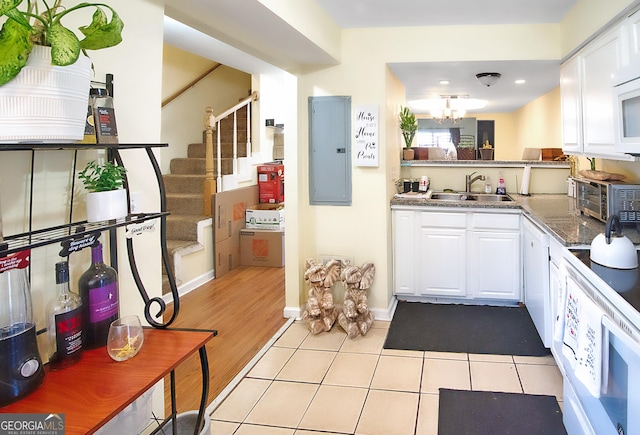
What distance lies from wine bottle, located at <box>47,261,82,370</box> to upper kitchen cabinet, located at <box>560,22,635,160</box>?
256cm

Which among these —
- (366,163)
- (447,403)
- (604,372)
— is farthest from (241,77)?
(604,372)

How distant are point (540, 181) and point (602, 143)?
181cm

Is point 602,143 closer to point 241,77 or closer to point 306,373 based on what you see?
point 306,373

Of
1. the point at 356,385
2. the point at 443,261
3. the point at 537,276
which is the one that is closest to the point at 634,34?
the point at 537,276

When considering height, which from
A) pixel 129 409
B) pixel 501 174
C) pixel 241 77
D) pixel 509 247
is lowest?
pixel 129 409

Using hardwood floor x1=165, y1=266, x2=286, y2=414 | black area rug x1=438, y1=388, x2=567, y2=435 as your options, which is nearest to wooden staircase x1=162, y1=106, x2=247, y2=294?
hardwood floor x1=165, y1=266, x2=286, y2=414

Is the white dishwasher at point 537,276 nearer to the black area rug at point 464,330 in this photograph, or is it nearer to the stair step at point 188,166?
the black area rug at point 464,330

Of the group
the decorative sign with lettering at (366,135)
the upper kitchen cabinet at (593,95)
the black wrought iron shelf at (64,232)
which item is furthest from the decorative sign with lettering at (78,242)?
the decorative sign with lettering at (366,135)

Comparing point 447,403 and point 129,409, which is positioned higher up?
point 129,409

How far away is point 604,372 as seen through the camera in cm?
158

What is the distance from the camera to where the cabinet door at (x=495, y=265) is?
381 centimetres

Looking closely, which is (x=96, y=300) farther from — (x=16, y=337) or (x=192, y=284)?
(x=192, y=284)

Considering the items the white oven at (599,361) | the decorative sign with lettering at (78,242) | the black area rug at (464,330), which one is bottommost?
the black area rug at (464,330)

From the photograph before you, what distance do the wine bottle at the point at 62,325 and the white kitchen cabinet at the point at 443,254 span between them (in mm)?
3134
